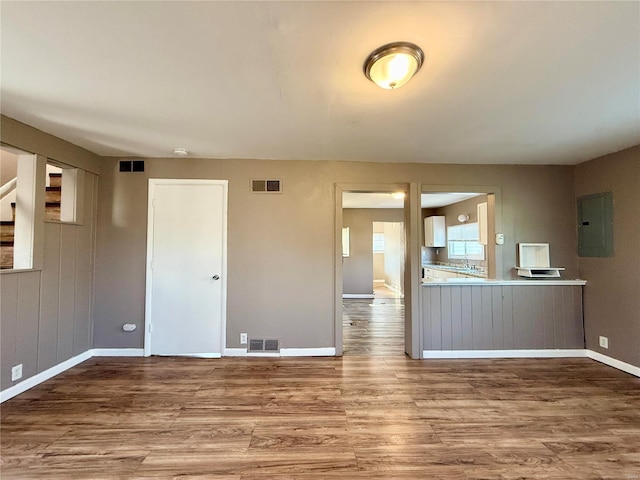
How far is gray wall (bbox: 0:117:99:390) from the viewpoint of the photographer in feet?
8.35

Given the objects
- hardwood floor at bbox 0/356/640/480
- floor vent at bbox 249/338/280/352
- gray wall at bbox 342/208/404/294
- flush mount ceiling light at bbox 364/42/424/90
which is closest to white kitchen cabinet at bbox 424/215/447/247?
gray wall at bbox 342/208/404/294

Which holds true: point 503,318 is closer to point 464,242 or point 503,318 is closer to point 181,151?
point 464,242

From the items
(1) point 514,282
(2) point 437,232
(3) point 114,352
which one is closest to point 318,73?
(1) point 514,282

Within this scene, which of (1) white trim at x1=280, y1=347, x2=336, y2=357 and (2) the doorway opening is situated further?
(2) the doorway opening

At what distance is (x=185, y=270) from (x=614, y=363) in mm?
5037

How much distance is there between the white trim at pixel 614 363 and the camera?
3.12 m

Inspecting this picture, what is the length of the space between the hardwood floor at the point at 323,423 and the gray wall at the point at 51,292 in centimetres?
33

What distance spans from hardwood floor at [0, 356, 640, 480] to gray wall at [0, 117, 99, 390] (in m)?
0.33

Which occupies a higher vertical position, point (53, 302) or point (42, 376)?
point (53, 302)

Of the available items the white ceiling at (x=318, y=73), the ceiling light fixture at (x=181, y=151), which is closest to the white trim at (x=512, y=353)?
the white ceiling at (x=318, y=73)

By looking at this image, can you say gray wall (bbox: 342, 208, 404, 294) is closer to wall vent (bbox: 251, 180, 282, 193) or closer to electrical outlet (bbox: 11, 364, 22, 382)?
wall vent (bbox: 251, 180, 282, 193)

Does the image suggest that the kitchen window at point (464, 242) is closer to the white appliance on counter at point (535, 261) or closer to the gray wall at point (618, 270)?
the white appliance on counter at point (535, 261)

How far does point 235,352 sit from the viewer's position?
359cm

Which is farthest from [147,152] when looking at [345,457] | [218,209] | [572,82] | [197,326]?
[572,82]
